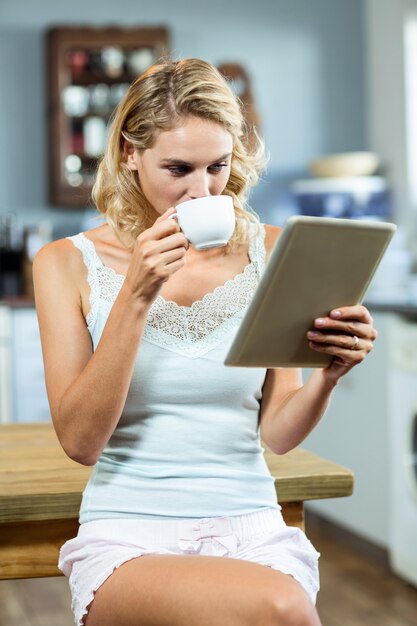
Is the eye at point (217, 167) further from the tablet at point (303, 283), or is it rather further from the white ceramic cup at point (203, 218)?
the tablet at point (303, 283)

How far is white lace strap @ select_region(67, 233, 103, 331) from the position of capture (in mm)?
1456

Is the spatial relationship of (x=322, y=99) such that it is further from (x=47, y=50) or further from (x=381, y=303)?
(x=381, y=303)

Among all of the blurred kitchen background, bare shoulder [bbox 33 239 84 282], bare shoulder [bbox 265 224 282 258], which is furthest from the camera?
the blurred kitchen background

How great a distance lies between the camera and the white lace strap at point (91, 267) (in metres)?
1.46

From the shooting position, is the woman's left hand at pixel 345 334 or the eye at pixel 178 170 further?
the eye at pixel 178 170

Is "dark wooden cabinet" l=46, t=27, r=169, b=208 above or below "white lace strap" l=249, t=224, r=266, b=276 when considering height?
above

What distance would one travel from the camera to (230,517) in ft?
4.46

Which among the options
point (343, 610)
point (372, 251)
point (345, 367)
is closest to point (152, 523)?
point (345, 367)

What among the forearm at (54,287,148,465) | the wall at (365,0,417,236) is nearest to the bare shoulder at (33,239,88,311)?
the forearm at (54,287,148,465)

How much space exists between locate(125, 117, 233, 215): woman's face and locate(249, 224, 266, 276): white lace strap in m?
0.19

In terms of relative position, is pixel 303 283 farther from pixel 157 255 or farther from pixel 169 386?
pixel 169 386

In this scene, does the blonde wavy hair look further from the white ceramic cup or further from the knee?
the knee

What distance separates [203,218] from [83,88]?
154 inches

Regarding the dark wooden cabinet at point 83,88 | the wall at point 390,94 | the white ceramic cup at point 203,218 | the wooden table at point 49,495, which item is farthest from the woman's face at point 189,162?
the dark wooden cabinet at point 83,88
